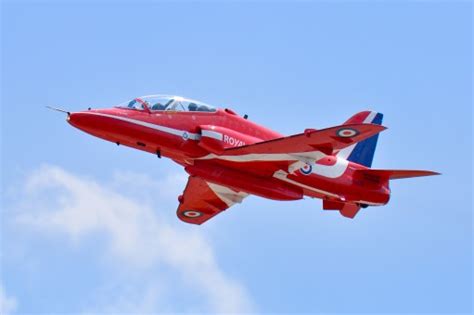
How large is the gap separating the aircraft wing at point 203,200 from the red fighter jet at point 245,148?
421cm

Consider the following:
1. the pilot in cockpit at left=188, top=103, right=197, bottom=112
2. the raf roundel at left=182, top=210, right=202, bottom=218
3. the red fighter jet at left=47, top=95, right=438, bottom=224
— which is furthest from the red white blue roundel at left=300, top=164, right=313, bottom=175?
the raf roundel at left=182, top=210, right=202, bottom=218

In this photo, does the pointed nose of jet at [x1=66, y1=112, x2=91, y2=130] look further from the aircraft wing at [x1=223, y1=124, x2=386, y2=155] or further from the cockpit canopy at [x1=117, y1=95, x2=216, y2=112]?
the aircraft wing at [x1=223, y1=124, x2=386, y2=155]

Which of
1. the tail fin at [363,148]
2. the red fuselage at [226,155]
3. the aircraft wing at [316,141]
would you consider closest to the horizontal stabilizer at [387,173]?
the red fuselage at [226,155]

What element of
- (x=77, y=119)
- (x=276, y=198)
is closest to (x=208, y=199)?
(x=276, y=198)

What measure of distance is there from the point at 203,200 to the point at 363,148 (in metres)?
7.26

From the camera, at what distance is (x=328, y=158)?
38406 millimetres

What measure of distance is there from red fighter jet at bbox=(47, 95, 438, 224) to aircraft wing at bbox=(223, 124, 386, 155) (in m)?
0.03

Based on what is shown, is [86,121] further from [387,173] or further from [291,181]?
[387,173]

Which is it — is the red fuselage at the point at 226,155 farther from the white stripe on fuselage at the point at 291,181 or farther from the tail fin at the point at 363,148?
the tail fin at the point at 363,148

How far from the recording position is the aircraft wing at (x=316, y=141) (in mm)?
34219

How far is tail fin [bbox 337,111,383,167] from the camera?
130ft

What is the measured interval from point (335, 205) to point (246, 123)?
17.9 ft

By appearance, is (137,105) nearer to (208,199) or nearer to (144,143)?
(144,143)

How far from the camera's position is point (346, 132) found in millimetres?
34406
